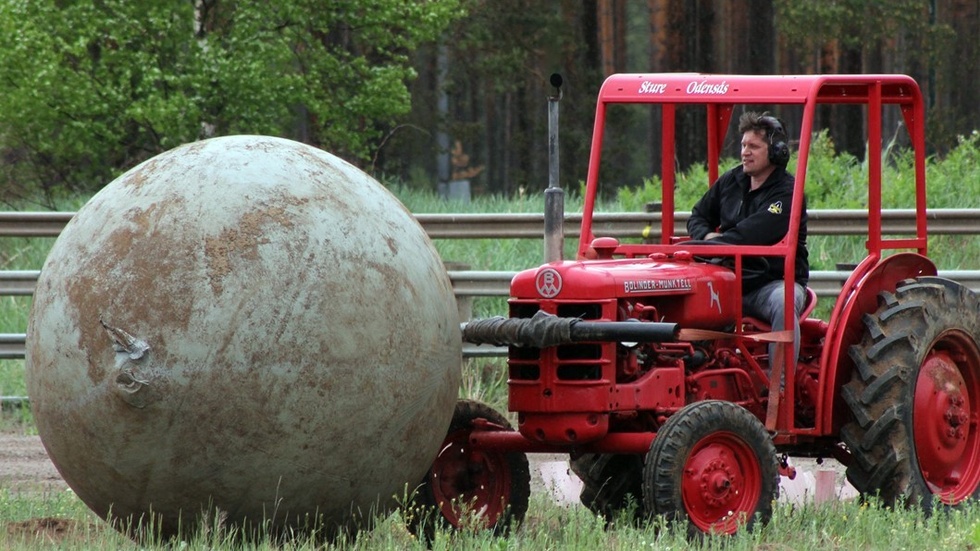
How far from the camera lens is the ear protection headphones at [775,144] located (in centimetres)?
728

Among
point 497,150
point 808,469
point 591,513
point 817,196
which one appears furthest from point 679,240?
point 497,150

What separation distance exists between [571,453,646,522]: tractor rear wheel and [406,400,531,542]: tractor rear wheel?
37cm

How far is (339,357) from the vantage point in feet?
18.2

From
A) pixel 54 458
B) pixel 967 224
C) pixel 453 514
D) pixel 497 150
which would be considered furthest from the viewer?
pixel 497 150

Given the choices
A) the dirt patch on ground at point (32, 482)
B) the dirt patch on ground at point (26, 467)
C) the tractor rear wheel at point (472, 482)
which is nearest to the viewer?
the dirt patch on ground at point (32, 482)

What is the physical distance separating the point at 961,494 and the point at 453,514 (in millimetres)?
2568

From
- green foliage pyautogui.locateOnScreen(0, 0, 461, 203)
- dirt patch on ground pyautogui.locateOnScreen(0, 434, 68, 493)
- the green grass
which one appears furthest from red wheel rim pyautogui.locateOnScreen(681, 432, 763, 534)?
green foliage pyautogui.locateOnScreen(0, 0, 461, 203)

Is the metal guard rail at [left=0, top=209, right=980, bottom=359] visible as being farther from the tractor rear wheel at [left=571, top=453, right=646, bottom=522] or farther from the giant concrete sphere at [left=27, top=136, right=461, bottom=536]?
the giant concrete sphere at [left=27, top=136, right=461, bottom=536]

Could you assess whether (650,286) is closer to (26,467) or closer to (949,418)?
(949,418)

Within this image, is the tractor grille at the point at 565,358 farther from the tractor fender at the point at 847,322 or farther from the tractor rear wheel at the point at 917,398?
the tractor rear wheel at the point at 917,398

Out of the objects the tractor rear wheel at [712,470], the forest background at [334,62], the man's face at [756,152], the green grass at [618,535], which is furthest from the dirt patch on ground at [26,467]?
the forest background at [334,62]

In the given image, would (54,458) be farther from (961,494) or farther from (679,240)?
(961,494)

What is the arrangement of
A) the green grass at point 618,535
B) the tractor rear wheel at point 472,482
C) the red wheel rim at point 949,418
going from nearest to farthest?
the green grass at point 618,535 → the tractor rear wheel at point 472,482 → the red wheel rim at point 949,418

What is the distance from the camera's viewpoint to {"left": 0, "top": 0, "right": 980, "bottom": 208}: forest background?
1902 centimetres
